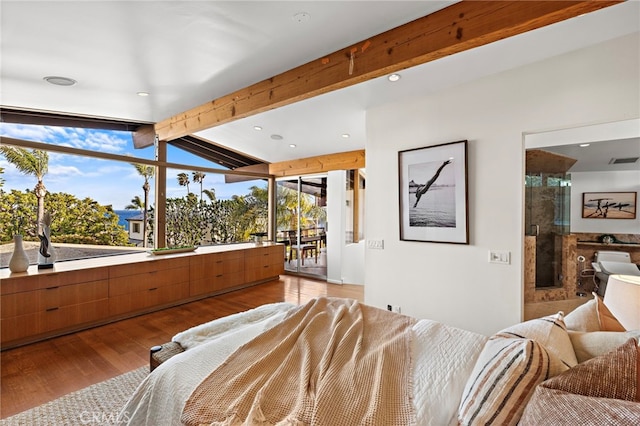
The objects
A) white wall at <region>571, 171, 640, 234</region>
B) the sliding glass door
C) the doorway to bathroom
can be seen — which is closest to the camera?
the doorway to bathroom

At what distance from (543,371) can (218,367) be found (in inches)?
51.2

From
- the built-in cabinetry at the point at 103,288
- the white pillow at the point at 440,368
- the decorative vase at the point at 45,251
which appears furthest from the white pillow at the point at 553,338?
the decorative vase at the point at 45,251

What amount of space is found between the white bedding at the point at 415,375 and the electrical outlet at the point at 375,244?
1.56 m

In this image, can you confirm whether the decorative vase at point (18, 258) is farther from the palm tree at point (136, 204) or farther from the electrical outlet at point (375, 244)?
the electrical outlet at point (375, 244)

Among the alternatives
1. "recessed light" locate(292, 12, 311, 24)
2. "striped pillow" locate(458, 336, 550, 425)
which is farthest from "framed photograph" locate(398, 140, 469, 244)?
"striped pillow" locate(458, 336, 550, 425)

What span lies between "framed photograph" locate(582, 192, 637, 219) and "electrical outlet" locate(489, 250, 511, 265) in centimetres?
351

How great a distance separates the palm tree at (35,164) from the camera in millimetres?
3303

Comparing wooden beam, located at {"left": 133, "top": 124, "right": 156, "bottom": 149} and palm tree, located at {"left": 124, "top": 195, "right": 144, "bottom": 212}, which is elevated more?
wooden beam, located at {"left": 133, "top": 124, "right": 156, "bottom": 149}

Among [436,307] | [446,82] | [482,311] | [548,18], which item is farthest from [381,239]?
[548,18]

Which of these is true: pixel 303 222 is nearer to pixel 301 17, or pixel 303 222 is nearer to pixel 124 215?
pixel 124 215

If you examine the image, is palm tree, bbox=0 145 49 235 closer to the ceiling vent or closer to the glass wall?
the glass wall

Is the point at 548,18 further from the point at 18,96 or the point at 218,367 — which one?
the point at 18,96

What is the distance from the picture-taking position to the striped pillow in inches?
35.9

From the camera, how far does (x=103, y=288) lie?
345 cm
